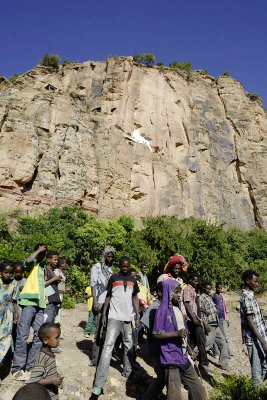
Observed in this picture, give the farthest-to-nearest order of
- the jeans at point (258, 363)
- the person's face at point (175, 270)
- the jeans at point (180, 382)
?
1. the person's face at point (175, 270)
2. the jeans at point (258, 363)
3. the jeans at point (180, 382)

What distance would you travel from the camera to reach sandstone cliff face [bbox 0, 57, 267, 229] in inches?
928

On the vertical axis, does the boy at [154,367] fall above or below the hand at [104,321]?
below

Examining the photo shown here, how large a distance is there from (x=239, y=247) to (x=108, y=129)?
18819 millimetres

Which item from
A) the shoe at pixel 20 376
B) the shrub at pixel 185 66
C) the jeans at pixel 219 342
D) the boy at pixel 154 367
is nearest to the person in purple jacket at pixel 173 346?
the boy at pixel 154 367

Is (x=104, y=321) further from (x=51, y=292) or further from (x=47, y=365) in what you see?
(x=47, y=365)

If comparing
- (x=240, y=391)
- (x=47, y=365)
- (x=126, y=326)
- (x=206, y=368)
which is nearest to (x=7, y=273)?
(x=47, y=365)

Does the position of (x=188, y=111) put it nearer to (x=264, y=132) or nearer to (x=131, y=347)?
(x=264, y=132)

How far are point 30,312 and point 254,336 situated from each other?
10.5 ft

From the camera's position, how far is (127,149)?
104 ft

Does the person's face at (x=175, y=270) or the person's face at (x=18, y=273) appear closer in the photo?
the person's face at (x=175, y=270)

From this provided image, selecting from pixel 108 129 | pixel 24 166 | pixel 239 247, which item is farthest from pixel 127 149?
pixel 239 247

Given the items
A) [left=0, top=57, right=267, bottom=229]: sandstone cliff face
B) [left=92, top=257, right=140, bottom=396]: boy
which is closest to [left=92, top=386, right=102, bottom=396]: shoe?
[left=92, top=257, right=140, bottom=396]: boy

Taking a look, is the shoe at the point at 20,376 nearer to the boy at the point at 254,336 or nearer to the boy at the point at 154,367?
the boy at the point at 154,367

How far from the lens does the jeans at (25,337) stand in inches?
156
